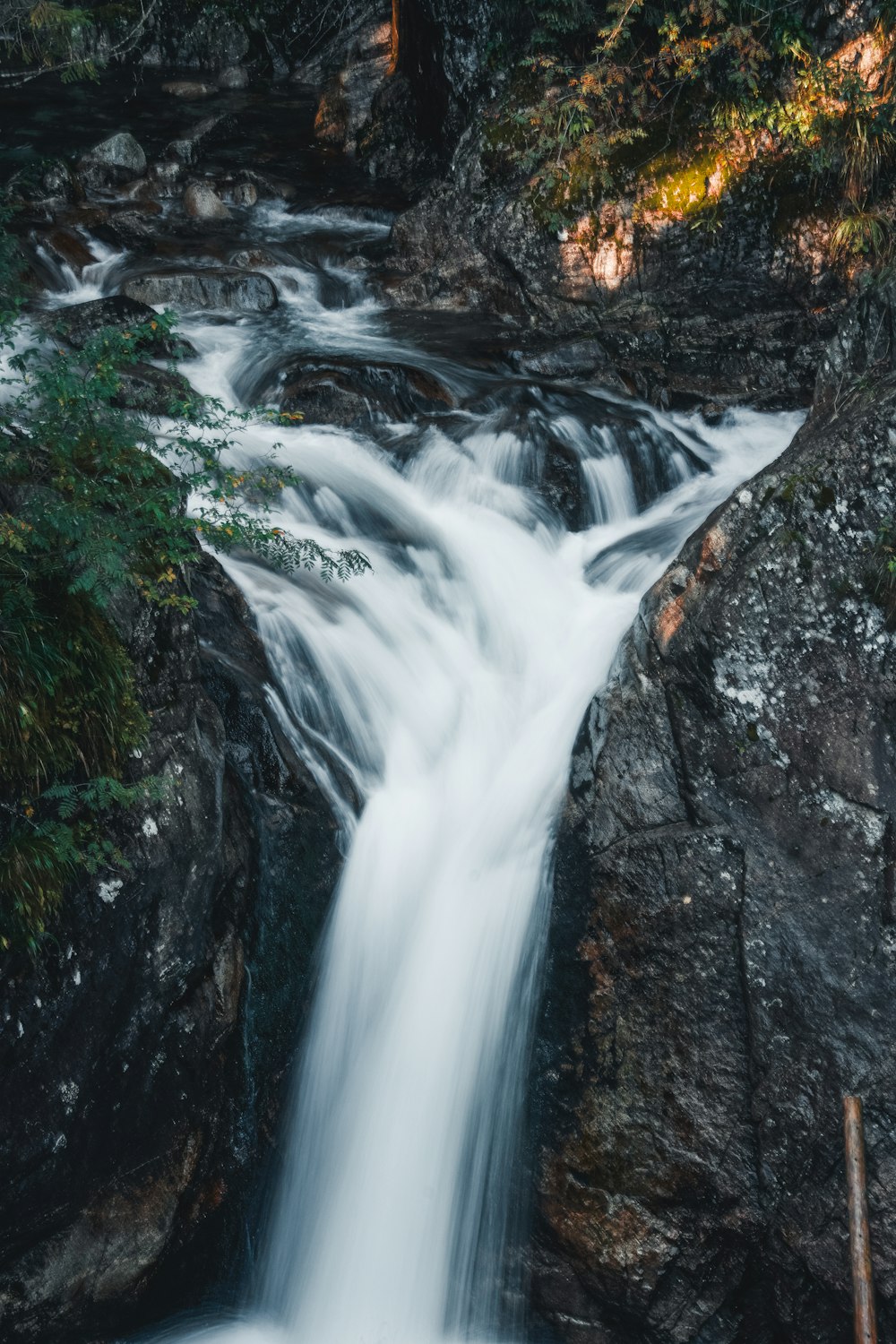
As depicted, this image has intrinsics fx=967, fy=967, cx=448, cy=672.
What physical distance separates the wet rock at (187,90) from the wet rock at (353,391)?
15.0 metres

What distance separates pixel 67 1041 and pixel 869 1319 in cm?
309

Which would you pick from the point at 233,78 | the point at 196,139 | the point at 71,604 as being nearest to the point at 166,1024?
the point at 71,604

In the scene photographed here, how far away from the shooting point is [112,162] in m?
14.5

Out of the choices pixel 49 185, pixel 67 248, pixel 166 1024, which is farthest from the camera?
pixel 49 185

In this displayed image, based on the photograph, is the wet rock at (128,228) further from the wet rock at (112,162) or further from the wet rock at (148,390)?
the wet rock at (148,390)

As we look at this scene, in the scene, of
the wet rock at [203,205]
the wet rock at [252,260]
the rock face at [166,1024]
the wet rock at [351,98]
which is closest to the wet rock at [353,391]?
the wet rock at [252,260]

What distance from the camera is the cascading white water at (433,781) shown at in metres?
4.39

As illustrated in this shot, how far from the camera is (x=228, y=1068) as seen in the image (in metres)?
4.27

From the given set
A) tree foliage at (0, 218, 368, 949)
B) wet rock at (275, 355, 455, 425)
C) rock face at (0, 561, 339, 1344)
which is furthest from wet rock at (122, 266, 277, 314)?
rock face at (0, 561, 339, 1344)

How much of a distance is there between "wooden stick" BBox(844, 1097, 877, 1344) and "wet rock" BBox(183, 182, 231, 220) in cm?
1376

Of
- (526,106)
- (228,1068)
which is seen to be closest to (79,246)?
(526,106)

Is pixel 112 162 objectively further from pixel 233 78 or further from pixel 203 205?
pixel 233 78

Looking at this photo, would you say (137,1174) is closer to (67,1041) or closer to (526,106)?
(67,1041)

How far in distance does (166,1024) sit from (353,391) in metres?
6.02
